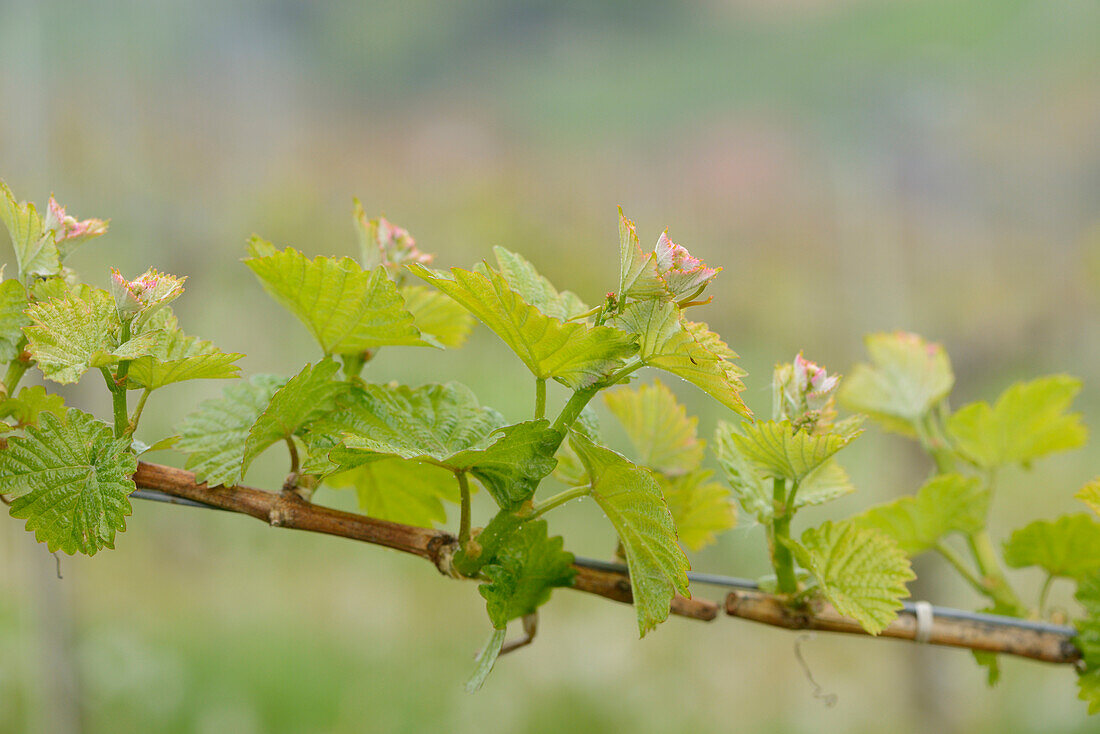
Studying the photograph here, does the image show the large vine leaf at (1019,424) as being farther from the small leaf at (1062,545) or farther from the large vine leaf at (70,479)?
the large vine leaf at (70,479)

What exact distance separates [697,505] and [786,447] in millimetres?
→ 88

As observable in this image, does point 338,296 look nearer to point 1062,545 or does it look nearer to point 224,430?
point 224,430

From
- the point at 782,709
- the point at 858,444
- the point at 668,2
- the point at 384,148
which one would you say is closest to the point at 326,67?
the point at 384,148

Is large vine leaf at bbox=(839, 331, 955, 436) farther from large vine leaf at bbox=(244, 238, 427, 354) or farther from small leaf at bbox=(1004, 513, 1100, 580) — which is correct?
large vine leaf at bbox=(244, 238, 427, 354)

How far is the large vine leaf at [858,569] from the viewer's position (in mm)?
276

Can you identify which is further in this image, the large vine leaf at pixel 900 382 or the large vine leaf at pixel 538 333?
the large vine leaf at pixel 900 382

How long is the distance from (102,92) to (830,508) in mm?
1352

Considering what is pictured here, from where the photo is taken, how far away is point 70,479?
0.80 feet

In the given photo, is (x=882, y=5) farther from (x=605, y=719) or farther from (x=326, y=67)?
(x=605, y=719)

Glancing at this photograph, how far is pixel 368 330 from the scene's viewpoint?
27cm

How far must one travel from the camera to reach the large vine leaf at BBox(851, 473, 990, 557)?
1.16 ft

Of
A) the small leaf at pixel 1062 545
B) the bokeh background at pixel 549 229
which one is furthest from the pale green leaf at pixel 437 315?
the bokeh background at pixel 549 229

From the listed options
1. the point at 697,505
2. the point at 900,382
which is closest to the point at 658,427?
the point at 697,505

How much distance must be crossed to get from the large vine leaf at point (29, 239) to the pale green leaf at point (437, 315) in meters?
0.11
